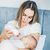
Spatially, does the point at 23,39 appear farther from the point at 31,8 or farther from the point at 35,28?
the point at 31,8

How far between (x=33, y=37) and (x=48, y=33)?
127mm

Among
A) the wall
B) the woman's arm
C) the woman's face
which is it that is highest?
the wall

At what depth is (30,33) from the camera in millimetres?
1146

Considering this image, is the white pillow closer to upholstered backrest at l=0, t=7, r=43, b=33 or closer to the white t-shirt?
the white t-shirt

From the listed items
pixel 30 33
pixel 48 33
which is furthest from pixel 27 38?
pixel 48 33

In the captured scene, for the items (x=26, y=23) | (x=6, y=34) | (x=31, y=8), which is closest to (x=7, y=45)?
(x=6, y=34)

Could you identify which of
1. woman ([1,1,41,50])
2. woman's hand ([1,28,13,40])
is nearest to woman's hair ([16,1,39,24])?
woman ([1,1,41,50])

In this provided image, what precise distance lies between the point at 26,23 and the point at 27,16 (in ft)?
0.17

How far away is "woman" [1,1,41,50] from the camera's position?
114 cm

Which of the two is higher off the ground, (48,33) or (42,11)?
(42,11)

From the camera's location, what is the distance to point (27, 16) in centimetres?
114

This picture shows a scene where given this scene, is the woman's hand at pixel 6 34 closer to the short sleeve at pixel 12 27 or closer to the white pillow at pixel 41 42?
the short sleeve at pixel 12 27

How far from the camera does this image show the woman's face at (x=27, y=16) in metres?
1.14

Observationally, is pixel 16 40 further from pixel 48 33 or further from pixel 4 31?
pixel 48 33
